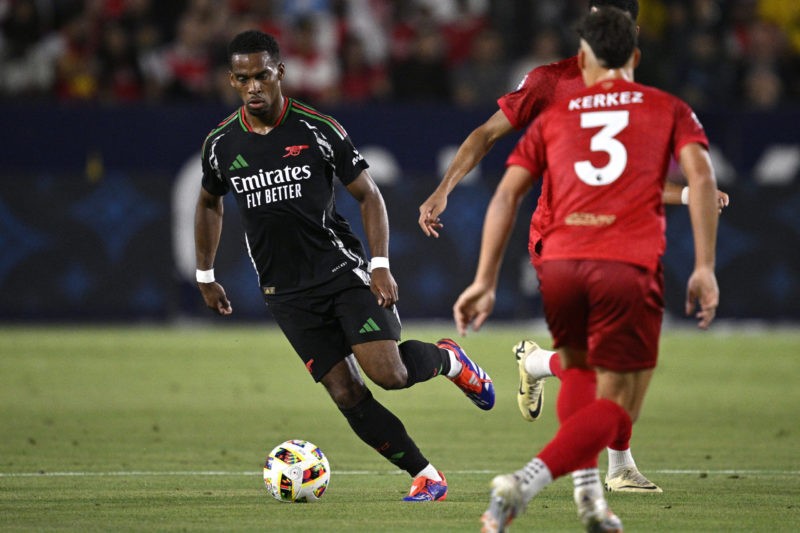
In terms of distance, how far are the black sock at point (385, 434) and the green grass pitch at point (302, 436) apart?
22cm

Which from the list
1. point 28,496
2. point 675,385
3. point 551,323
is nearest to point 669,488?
point 551,323

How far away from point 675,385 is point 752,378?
0.92 meters

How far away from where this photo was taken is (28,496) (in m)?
6.87

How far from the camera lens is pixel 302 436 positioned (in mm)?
9586

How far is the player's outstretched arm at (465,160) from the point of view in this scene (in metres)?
6.77

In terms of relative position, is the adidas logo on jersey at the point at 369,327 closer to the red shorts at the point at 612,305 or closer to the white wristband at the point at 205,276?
the white wristband at the point at 205,276

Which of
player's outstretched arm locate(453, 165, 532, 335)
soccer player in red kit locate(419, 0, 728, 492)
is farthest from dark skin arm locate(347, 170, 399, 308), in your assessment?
player's outstretched arm locate(453, 165, 532, 335)

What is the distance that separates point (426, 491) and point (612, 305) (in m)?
1.92

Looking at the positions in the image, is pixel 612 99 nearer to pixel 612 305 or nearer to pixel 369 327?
pixel 612 305

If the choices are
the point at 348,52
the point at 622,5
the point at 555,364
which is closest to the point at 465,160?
the point at 622,5

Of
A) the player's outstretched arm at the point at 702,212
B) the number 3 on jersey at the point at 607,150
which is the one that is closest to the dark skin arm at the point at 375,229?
the number 3 on jersey at the point at 607,150

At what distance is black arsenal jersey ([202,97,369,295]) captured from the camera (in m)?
7.09

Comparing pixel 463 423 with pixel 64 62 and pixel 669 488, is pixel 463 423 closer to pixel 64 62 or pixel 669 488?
pixel 669 488

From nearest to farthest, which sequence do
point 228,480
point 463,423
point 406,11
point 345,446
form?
point 228,480, point 345,446, point 463,423, point 406,11
